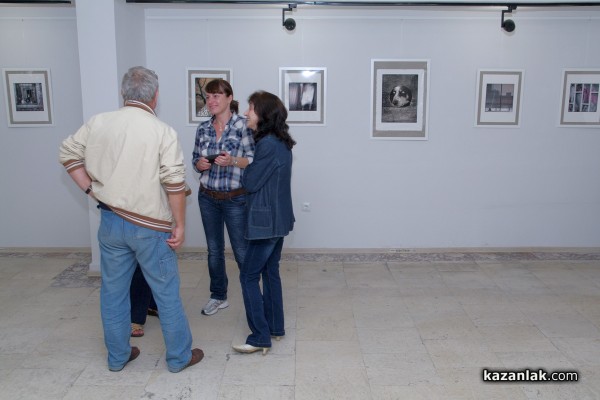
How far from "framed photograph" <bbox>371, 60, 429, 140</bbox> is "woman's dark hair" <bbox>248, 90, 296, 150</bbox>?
2385 mm

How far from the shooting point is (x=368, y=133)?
5.39 m

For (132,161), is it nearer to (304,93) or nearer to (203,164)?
(203,164)

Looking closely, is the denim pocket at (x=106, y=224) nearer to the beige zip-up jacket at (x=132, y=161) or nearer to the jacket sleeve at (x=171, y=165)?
the beige zip-up jacket at (x=132, y=161)

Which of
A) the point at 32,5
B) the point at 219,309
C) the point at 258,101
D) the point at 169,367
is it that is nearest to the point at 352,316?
the point at 219,309

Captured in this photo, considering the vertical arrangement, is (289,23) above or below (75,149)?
above

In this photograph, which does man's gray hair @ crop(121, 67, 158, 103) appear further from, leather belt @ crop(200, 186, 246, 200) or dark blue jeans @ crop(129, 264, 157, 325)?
dark blue jeans @ crop(129, 264, 157, 325)

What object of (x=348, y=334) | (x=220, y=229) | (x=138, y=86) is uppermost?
(x=138, y=86)

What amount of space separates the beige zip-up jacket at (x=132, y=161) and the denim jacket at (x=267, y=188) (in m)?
0.43

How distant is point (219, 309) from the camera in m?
4.07

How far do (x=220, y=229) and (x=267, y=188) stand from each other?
88 cm

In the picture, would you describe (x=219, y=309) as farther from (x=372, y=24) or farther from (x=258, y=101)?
(x=372, y=24)

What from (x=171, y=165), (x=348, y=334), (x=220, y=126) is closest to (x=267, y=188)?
(x=171, y=165)

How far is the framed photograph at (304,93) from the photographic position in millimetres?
5281

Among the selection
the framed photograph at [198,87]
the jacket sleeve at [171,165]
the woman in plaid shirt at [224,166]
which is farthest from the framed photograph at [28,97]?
the jacket sleeve at [171,165]
